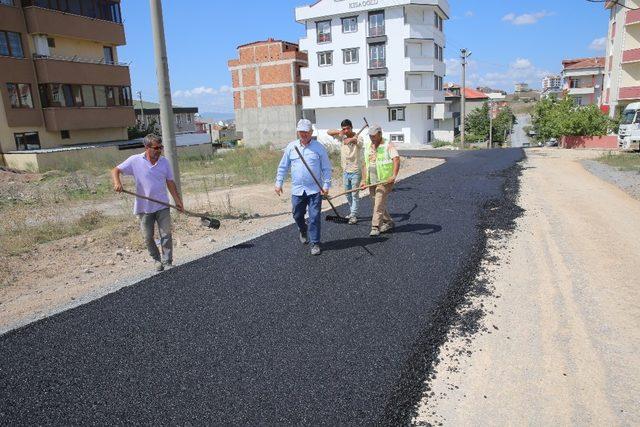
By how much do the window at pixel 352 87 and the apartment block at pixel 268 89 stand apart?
6272 mm

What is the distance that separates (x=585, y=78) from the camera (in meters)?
56.5

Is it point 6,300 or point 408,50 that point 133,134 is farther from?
point 6,300

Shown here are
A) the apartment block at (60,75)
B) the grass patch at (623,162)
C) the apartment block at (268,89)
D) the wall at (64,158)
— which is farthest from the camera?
the apartment block at (268,89)

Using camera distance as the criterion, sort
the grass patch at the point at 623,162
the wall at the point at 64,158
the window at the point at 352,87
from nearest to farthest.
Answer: the grass patch at the point at 623,162 < the wall at the point at 64,158 < the window at the point at 352,87

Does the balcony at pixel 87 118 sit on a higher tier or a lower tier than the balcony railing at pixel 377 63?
lower

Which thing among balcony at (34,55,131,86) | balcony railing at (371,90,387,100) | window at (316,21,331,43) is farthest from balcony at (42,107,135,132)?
balcony railing at (371,90,387,100)

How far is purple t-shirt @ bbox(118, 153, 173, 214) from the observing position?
5.31 meters

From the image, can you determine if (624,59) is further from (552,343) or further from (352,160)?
(552,343)

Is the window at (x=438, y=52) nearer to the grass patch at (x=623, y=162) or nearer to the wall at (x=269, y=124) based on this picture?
the wall at (x=269, y=124)

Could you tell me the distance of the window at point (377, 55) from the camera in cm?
3838

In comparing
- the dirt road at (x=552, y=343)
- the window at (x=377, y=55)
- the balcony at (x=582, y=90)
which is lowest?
the dirt road at (x=552, y=343)

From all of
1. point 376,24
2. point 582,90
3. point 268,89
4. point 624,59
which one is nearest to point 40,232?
point 376,24

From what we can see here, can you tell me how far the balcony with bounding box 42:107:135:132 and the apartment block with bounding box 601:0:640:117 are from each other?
3402 cm

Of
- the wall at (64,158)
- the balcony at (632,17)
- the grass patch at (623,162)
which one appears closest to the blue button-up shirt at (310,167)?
the grass patch at (623,162)
